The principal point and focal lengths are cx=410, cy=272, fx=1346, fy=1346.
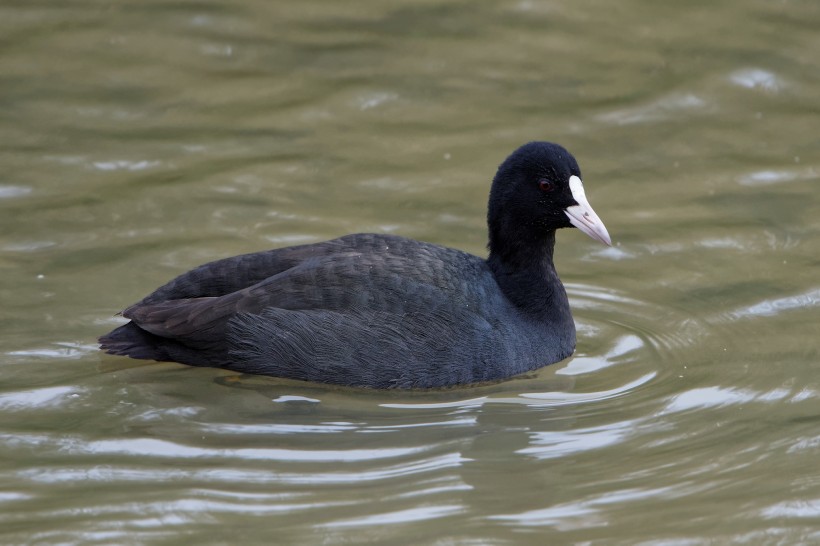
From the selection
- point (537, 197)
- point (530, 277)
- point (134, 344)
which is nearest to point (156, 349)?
point (134, 344)

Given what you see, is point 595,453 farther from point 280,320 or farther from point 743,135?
point 743,135

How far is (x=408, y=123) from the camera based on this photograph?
32.0 feet

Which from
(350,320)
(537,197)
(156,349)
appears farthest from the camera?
(537,197)

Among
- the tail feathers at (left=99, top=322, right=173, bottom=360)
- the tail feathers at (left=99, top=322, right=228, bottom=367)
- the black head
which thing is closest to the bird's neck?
the black head

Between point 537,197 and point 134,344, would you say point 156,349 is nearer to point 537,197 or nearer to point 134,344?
point 134,344

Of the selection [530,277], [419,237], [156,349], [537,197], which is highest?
[537,197]

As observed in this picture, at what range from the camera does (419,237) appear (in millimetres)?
8148

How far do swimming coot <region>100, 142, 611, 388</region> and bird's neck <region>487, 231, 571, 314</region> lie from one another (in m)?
0.09

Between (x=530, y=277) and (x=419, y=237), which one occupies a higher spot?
(x=419, y=237)

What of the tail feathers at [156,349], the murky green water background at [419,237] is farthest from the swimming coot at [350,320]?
the murky green water background at [419,237]

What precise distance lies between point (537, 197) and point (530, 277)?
0.43 m

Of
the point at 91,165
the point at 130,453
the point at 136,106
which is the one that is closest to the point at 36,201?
the point at 91,165

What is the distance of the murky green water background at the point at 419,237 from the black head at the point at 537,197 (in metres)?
0.68

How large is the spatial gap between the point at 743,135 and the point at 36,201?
4.85m
